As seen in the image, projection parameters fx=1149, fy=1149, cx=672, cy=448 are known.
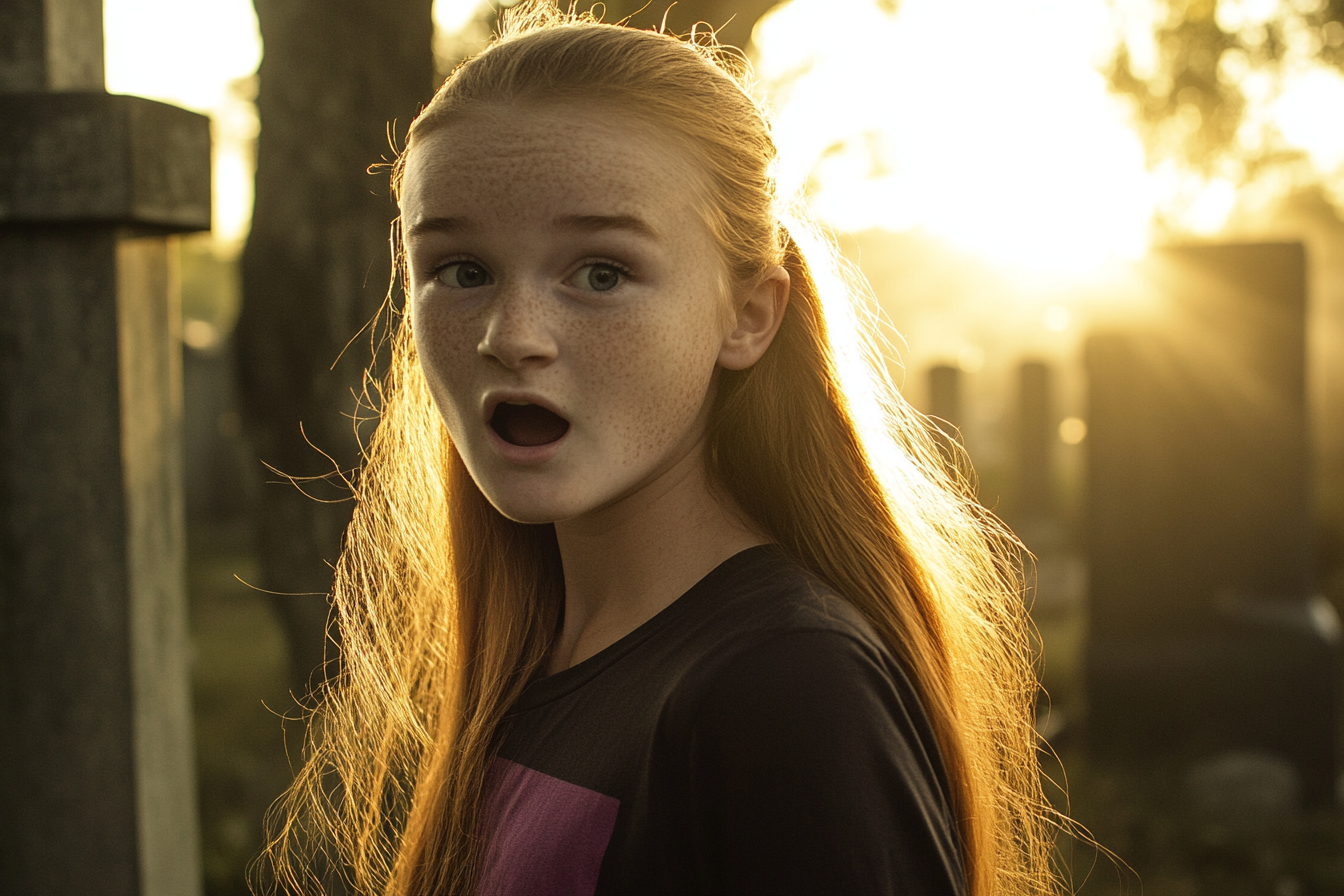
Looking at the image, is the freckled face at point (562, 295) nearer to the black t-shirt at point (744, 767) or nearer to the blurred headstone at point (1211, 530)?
the black t-shirt at point (744, 767)

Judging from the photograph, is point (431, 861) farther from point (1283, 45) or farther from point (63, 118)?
point (1283, 45)

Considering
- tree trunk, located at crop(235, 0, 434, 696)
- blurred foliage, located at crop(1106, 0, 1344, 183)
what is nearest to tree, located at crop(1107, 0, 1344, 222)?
blurred foliage, located at crop(1106, 0, 1344, 183)

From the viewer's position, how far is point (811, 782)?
1.08 metres

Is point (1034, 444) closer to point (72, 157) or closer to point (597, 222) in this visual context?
point (72, 157)

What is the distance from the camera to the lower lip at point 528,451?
136 centimetres

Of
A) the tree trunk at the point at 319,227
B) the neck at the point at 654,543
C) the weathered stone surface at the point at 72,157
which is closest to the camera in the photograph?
the neck at the point at 654,543

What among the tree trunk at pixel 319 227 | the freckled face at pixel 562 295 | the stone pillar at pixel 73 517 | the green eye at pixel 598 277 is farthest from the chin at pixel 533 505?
the tree trunk at pixel 319 227

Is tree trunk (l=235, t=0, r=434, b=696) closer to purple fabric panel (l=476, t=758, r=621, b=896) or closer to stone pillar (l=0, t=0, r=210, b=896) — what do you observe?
stone pillar (l=0, t=0, r=210, b=896)

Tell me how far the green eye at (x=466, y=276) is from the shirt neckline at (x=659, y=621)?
451 millimetres

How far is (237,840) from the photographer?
5.12 metres

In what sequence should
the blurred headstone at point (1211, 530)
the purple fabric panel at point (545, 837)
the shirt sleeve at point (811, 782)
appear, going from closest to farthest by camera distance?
the shirt sleeve at point (811, 782), the purple fabric panel at point (545, 837), the blurred headstone at point (1211, 530)

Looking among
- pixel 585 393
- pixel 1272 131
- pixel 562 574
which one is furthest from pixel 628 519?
pixel 1272 131

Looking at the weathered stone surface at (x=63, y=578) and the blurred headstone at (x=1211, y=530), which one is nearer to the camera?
the weathered stone surface at (x=63, y=578)

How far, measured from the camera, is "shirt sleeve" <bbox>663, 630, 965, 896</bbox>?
1.08 metres
